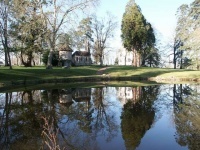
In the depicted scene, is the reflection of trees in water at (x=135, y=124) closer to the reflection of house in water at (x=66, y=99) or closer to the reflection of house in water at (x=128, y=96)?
the reflection of house in water at (x=128, y=96)

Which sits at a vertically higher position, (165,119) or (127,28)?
(127,28)

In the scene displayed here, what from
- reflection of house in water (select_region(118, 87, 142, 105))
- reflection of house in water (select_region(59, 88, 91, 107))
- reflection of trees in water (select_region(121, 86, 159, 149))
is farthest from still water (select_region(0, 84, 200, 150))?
reflection of house in water (select_region(118, 87, 142, 105))

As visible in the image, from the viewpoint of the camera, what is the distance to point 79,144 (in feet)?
26.7

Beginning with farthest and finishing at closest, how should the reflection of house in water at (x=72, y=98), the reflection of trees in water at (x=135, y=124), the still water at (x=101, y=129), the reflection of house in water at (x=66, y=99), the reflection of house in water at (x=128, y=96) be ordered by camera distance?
the reflection of house in water at (x=128, y=96), the reflection of house in water at (x=72, y=98), the reflection of house in water at (x=66, y=99), the reflection of trees in water at (x=135, y=124), the still water at (x=101, y=129)

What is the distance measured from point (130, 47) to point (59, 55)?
1980cm

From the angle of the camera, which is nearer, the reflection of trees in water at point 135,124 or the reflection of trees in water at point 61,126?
the reflection of trees in water at point 61,126

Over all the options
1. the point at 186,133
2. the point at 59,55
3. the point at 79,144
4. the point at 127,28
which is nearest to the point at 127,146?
the point at 79,144

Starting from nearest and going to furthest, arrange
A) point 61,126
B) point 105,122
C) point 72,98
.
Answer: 1. point 61,126
2. point 105,122
3. point 72,98

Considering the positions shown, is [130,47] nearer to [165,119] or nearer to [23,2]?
[23,2]

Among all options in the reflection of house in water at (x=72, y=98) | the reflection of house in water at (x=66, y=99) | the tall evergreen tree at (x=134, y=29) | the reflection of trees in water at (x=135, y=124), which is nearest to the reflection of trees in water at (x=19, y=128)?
the reflection of house in water at (x=66, y=99)

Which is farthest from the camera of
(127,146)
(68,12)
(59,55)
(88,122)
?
(59,55)

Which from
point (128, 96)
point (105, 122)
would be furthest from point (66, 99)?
point (105, 122)

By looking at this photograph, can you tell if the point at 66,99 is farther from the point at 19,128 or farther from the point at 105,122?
the point at 19,128

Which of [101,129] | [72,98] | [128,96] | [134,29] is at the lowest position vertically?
[128,96]
